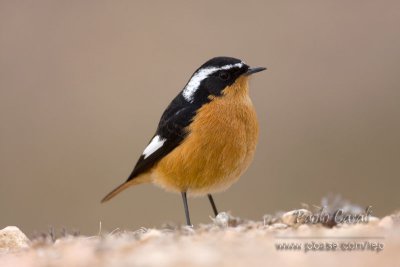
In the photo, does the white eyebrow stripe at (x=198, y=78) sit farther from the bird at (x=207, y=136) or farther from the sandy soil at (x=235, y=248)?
the sandy soil at (x=235, y=248)

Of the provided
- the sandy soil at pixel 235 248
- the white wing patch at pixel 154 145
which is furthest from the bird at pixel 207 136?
the sandy soil at pixel 235 248

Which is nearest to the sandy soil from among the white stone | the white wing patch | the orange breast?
the white stone

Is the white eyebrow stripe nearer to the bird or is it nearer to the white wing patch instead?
the bird

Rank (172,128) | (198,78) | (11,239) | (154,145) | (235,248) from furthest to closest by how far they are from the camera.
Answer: (154,145)
(198,78)
(172,128)
(11,239)
(235,248)

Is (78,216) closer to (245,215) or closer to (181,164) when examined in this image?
(245,215)

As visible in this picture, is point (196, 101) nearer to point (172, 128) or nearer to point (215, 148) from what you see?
point (172, 128)

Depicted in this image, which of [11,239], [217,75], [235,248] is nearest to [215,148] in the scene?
[217,75]

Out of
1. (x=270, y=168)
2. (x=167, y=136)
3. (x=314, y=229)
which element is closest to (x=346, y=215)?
(x=314, y=229)
